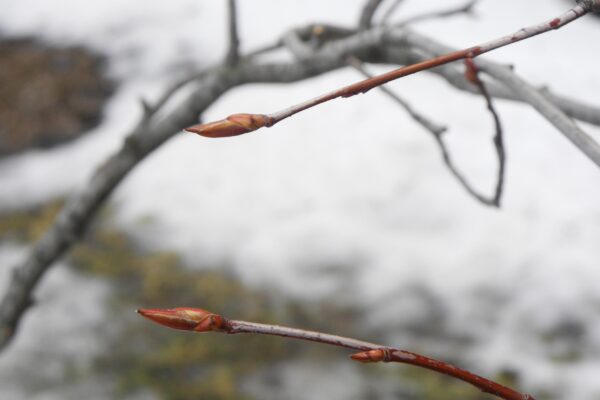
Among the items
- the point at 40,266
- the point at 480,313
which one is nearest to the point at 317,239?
the point at 480,313

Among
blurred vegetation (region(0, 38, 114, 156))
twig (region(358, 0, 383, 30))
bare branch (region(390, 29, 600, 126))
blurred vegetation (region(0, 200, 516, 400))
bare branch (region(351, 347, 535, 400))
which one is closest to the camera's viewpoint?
bare branch (region(351, 347, 535, 400))

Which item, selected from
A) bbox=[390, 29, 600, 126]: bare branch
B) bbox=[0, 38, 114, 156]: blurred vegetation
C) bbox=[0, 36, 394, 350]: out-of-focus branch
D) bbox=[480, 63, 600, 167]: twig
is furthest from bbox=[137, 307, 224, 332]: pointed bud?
bbox=[0, 38, 114, 156]: blurred vegetation

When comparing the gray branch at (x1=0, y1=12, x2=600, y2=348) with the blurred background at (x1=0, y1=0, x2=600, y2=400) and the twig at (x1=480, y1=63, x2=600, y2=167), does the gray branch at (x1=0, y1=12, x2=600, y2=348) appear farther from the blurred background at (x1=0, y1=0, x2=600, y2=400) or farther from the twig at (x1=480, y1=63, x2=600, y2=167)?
the blurred background at (x1=0, y1=0, x2=600, y2=400)

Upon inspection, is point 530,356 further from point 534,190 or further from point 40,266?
point 40,266

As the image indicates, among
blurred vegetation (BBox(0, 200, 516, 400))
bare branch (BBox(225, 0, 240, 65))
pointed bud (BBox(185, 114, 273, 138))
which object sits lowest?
blurred vegetation (BBox(0, 200, 516, 400))

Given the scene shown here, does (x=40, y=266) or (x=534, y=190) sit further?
(x=534, y=190)

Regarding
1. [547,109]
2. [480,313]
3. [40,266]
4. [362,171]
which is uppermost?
[547,109]

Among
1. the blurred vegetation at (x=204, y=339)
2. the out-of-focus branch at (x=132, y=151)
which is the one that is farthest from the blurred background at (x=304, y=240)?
the out-of-focus branch at (x=132, y=151)
